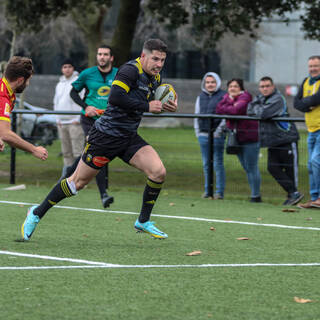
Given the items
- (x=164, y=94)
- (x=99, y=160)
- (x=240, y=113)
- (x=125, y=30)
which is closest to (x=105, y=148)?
(x=99, y=160)

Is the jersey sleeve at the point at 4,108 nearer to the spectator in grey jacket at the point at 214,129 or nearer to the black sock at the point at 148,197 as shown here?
the black sock at the point at 148,197

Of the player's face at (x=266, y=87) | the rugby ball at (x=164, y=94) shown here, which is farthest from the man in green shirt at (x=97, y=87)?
the rugby ball at (x=164, y=94)

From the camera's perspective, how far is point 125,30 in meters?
19.3

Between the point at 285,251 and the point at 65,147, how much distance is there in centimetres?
685

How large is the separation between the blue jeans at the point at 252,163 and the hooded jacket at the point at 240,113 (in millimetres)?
117

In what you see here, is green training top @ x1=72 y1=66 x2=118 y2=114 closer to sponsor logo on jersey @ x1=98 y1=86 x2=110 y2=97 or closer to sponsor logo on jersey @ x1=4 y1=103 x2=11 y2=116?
sponsor logo on jersey @ x1=98 y1=86 x2=110 y2=97

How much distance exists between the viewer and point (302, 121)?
11.7m

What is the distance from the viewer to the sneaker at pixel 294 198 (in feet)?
39.7

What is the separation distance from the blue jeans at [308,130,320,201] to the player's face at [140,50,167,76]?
4366mm

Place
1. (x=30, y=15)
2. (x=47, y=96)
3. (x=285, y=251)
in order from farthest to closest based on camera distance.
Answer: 1. (x=47, y=96)
2. (x=30, y=15)
3. (x=285, y=251)

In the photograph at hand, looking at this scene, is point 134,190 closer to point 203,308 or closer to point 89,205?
point 89,205

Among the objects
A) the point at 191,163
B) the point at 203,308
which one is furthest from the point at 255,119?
the point at 203,308

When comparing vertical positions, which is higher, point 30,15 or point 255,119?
point 30,15

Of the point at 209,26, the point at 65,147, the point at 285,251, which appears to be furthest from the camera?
the point at 209,26
